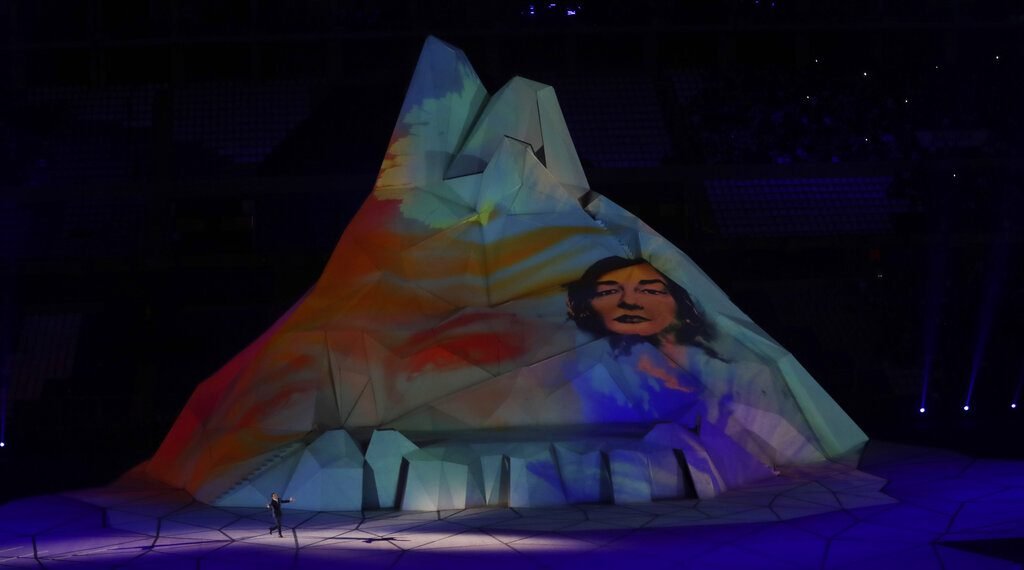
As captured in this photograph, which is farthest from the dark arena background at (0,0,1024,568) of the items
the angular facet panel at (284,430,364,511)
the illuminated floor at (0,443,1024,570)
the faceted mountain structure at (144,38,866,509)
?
the angular facet panel at (284,430,364,511)

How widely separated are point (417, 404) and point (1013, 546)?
16.8 feet

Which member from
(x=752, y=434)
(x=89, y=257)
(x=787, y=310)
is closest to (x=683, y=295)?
(x=752, y=434)

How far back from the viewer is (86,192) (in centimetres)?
2075

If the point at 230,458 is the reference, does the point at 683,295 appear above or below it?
above

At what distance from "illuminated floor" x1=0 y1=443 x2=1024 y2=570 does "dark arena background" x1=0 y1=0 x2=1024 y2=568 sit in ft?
17.8

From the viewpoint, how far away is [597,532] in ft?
28.4

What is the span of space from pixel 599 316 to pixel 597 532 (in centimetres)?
295

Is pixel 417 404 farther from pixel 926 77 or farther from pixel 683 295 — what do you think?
pixel 926 77

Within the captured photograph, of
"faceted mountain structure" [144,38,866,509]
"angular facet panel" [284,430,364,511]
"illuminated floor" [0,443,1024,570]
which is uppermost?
"faceted mountain structure" [144,38,866,509]

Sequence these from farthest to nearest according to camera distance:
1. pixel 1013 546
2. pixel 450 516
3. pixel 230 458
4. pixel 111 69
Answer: pixel 111 69 → pixel 230 458 → pixel 450 516 → pixel 1013 546

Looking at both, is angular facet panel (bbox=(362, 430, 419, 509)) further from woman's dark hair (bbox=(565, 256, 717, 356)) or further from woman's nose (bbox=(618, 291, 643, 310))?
woman's nose (bbox=(618, 291, 643, 310))

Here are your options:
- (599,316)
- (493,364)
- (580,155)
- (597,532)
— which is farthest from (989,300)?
(597,532)

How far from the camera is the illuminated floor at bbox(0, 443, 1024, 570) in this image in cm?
776

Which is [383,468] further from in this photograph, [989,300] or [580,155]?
[580,155]
